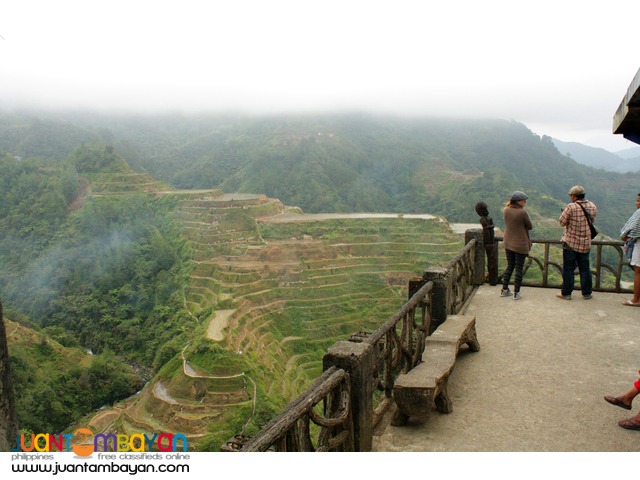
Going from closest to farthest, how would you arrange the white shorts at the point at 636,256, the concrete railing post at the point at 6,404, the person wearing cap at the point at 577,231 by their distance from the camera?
the concrete railing post at the point at 6,404
the white shorts at the point at 636,256
the person wearing cap at the point at 577,231

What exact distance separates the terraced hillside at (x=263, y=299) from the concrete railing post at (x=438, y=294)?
1727 cm

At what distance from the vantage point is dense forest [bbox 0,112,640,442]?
31.9m

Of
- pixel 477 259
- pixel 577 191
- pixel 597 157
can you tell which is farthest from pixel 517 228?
pixel 597 157

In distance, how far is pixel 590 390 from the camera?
12.9ft

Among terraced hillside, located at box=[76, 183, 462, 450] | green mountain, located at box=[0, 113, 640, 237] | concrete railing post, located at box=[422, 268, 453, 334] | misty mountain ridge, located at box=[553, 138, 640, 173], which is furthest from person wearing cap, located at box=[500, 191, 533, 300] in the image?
misty mountain ridge, located at box=[553, 138, 640, 173]

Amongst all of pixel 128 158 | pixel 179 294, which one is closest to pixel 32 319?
pixel 179 294

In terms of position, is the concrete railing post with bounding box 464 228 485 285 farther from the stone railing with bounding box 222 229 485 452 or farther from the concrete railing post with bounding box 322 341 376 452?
the concrete railing post with bounding box 322 341 376 452

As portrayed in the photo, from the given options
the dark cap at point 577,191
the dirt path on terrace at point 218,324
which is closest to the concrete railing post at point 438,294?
the dark cap at point 577,191

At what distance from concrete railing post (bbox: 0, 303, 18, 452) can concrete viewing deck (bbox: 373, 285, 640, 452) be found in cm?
220

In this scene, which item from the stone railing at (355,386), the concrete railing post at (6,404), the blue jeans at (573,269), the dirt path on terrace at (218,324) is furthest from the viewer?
the dirt path on terrace at (218,324)

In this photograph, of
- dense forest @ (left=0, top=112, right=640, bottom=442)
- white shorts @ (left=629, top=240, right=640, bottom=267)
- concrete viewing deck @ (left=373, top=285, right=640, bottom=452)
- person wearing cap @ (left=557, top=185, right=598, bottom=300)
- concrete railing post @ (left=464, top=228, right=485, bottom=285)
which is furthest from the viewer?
dense forest @ (left=0, top=112, right=640, bottom=442)

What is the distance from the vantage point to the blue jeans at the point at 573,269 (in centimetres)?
605

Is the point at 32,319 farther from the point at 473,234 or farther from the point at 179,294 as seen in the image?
the point at 473,234

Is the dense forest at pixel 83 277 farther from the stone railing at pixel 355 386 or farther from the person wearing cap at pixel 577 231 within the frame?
the person wearing cap at pixel 577 231
